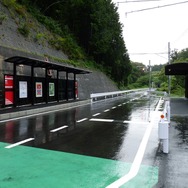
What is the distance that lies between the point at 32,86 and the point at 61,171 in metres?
Result: 13.3

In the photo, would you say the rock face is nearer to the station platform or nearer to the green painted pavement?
the station platform

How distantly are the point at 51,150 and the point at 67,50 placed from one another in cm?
2936

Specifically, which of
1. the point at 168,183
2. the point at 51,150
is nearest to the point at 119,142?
the point at 51,150

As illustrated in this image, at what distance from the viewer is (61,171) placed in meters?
5.02

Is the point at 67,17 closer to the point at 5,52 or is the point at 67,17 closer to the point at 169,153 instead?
the point at 5,52

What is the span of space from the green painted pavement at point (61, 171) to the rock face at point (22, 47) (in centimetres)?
1003

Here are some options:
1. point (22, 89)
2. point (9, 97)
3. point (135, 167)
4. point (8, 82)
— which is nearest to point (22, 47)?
point (22, 89)

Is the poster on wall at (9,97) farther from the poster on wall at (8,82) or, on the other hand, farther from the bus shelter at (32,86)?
the poster on wall at (8,82)

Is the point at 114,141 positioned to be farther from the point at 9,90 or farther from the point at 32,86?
the point at 32,86

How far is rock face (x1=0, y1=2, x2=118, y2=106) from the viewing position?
57.8ft

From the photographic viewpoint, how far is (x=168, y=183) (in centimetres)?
444

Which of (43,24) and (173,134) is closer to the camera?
(173,134)

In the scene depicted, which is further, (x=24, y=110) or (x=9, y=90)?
(x=9, y=90)

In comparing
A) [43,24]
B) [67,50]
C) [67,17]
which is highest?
[67,17]
